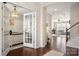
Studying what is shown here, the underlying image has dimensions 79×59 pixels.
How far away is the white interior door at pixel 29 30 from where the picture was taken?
5496mm

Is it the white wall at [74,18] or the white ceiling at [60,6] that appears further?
the white wall at [74,18]

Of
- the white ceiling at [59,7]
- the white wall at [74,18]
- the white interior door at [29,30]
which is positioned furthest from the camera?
the white wall at [74,18]

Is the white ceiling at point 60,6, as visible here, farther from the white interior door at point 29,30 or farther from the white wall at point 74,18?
the white interior door at point 29,30

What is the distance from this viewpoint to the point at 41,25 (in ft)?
18.6

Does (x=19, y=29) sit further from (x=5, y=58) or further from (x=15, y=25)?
(x=5, y=58)

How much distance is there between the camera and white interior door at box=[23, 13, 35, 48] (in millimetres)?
5496

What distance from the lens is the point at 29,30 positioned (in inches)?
225

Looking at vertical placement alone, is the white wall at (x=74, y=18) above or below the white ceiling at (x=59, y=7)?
below

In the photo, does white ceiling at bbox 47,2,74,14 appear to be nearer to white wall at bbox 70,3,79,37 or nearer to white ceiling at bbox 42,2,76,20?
white ceiling at bbox 42,2,76,20

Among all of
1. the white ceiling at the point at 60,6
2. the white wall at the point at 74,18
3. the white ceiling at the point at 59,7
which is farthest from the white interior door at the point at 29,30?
the white wall at the point at 74,18

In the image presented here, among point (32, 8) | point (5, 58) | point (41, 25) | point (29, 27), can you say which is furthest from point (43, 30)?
point (5, 58)

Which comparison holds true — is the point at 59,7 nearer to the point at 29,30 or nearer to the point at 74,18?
the point at 74,18

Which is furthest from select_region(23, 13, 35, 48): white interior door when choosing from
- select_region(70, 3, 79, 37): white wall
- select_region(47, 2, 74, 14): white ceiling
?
select_region(70, 3, 79, 37): white wall

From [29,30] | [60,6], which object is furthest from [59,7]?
[29,30]
